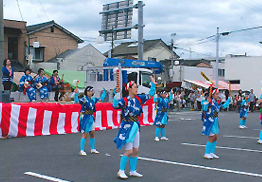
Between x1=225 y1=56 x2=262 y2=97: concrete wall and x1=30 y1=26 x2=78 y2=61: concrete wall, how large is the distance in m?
18.9

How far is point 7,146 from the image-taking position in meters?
9.62

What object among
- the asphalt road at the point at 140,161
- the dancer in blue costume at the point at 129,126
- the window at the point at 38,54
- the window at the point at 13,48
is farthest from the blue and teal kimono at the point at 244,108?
the window at the point at 38,54

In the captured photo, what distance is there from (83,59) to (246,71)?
746 inches

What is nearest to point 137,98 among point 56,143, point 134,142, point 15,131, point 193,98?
point 134,142

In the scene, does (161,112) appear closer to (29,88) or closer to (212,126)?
(212,126)

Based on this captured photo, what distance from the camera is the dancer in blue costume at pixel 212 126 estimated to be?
818 centimetres

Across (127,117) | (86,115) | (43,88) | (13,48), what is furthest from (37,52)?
(127,117)

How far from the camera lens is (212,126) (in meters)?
8.18

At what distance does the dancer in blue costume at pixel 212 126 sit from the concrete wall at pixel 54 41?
94.4 ft

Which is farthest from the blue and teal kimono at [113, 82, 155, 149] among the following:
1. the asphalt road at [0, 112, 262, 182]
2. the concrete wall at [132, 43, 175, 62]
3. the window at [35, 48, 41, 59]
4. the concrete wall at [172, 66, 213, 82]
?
the concrete wall at [132, 43, 175, 62]

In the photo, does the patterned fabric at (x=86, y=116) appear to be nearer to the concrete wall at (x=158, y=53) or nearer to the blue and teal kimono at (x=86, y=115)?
the blue and teal kimono at (x=86, y=115)

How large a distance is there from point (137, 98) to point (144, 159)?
7.25 feet

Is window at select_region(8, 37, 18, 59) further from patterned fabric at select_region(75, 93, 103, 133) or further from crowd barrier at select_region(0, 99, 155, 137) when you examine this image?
patterned fabric at select_region(75, 93, 103, 133)

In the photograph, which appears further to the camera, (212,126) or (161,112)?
(161,112)
